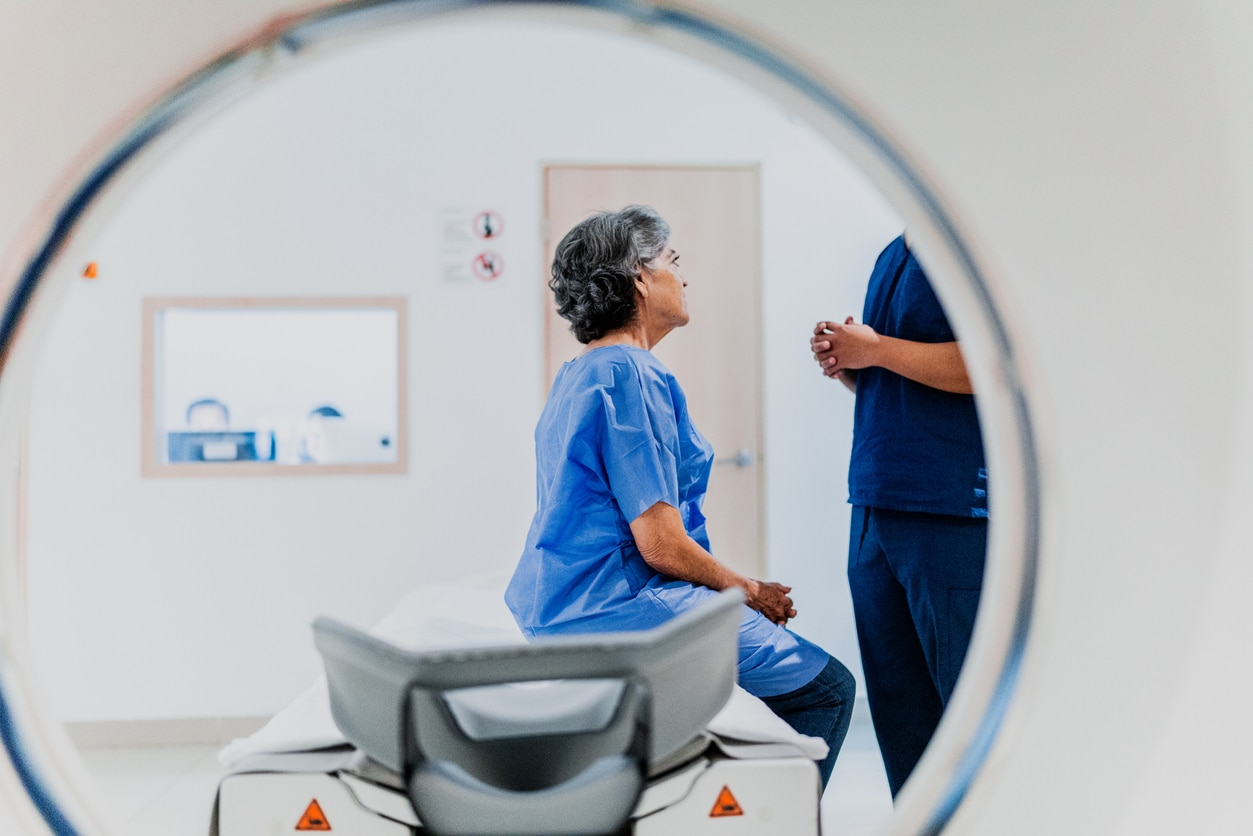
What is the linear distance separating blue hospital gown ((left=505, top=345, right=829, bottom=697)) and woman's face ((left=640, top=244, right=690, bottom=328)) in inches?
6.3

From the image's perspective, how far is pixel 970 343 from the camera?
30.5 inches

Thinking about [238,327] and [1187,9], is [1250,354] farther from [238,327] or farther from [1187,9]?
[238,327]

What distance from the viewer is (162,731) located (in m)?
2.87

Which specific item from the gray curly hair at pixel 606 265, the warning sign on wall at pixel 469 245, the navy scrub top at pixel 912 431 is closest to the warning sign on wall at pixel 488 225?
the warning sign on wall at pixel 469 245

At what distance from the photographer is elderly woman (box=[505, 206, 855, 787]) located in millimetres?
1391

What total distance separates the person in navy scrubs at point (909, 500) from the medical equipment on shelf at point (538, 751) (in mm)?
485

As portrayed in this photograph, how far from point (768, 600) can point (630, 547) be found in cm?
26

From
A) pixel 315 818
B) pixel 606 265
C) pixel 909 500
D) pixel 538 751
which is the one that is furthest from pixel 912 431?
pixel 315 818

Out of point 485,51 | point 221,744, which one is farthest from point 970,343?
point 221,744

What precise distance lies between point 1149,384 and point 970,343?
0.15m

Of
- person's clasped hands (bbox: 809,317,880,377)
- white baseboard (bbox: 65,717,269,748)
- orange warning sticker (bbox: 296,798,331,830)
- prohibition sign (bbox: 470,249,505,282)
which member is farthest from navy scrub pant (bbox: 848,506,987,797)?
white baseboard (bbox: 65,717,269,748)

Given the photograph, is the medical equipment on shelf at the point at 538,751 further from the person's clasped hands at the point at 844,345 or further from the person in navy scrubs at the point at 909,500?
the person's clasped hands at the point at 844,345

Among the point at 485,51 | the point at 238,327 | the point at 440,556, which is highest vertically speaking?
the point at 485,51

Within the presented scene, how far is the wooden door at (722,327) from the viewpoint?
305cm
